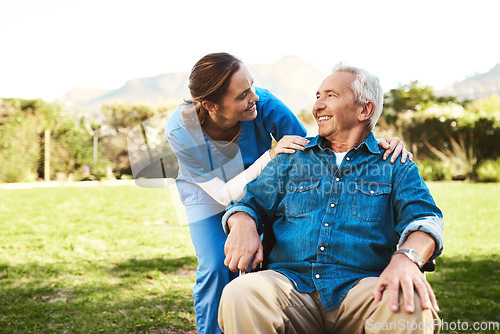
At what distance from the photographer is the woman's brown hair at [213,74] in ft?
8.10

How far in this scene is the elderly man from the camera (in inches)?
64.6

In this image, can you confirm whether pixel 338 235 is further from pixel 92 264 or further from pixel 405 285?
pixel 92 264

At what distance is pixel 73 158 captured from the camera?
12117mm

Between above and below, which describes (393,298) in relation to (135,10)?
below

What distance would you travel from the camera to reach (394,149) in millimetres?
2094

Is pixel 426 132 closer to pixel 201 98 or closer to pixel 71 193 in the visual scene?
pixel 71 193

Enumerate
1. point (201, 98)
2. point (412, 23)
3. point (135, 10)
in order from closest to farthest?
point (201, 98) < point (135, 10) < point (412, 23)

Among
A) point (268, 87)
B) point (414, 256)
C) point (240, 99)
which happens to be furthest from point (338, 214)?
point (268, 87)

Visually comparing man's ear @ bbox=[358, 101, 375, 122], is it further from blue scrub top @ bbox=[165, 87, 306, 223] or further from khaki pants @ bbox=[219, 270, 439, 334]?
khaki pants @ bbox=[219, 270, 439, 334]

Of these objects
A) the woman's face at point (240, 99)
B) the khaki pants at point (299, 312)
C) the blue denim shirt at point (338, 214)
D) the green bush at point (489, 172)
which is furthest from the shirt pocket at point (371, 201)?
the green bush at point (489, 172)

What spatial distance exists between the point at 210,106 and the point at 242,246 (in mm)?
948

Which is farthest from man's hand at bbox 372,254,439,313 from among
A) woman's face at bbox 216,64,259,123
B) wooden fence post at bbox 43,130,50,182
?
wooden fence post at bbox 43,130,50,182

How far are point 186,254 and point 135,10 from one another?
860 inches

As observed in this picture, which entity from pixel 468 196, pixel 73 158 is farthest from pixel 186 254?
pixel 73 158
